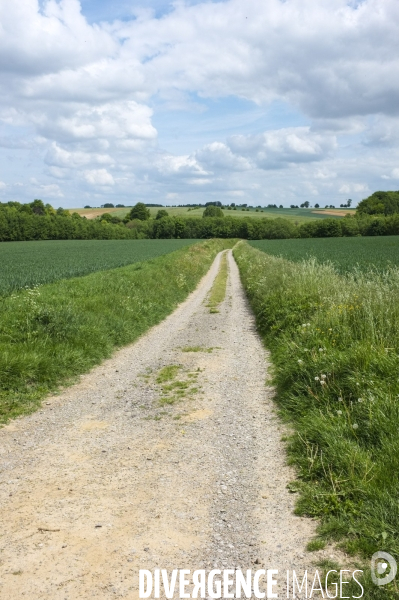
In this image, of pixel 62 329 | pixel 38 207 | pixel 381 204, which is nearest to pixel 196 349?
pixel 62 329

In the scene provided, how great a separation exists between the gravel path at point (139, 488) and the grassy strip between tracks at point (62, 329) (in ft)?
1.88

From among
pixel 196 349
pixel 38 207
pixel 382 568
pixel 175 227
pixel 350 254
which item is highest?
pixel 38 207

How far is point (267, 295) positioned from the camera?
16.5 meters

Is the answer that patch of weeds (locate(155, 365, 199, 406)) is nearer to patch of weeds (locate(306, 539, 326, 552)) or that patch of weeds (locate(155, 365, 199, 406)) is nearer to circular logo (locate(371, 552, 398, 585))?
patch of weeds (locate(306, 539, 326, 552))

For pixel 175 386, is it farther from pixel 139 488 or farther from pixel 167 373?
pixel 139 488

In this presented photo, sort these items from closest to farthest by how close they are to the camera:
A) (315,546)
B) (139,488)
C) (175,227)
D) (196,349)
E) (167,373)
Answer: (315,546) < (139,488) < (167,373) < (196,349) < (175,227)

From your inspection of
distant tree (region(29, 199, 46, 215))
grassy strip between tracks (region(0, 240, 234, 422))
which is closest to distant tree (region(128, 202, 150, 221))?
distant tree (region(29, 199, 46, 215))

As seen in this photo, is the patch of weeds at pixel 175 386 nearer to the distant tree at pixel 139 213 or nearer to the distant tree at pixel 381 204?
the distant tree at pixel 381 204

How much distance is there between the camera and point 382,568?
3742 mm

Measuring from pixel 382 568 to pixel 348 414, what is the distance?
2.40 m

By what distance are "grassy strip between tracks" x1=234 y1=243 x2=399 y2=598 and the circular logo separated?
2.1 inches

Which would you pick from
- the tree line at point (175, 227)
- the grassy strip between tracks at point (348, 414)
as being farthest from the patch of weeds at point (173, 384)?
the tree line at point (175, 227)

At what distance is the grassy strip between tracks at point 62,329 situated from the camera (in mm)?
8430

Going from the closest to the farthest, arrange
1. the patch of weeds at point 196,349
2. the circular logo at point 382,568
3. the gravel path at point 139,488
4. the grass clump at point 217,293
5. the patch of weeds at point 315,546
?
the circular logo at point 382,568
the gravel path at point 139,488
the patch of weeds at point 315,546
the patch of weeds at point 196,349
the grass clump at point 217,293
